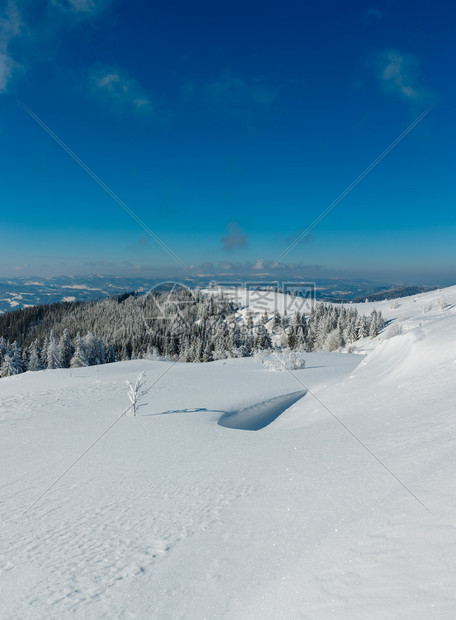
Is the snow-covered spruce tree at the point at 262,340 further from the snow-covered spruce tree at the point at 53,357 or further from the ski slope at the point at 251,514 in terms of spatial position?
the ski slope at the point at 251,514

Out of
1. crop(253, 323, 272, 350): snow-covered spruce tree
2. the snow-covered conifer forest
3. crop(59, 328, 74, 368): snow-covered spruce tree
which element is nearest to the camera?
crop(59, 328, 74, 368): snow-covered spruce tree

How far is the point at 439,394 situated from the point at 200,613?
877cm

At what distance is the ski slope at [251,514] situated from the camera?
3734 millimetres

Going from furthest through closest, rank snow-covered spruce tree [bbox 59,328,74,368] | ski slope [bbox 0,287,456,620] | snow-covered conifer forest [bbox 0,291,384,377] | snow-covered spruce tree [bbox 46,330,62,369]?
snow-covered conifer forest [bbox 0,291,384,377]
snow-covered spruce tree [bbox 59,328,74,368]
snow-covered spruce tree [bbox 46,330,62,369]
ski slope [bbox 0,287,456,620]

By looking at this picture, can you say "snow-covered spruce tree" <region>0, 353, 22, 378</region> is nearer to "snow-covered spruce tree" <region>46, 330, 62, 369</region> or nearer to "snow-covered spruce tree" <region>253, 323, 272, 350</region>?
"snow-covered spruce tree" <region>46, 330, 62, 369</region>

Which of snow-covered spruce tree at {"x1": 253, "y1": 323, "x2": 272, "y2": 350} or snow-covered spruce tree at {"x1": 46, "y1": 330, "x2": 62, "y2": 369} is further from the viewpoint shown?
snow-covered spruce tree at {"x1": 253, "y1": 323, "x2": 272, "y2": 350}

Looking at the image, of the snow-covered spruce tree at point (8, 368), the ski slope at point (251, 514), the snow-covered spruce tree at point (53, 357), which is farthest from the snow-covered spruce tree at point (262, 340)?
the ski slope at point (251, 514)

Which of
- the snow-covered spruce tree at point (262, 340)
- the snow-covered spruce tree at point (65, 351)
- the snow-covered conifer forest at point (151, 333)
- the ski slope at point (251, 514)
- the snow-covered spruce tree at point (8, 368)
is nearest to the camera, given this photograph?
the ski slope at point (251, 514)

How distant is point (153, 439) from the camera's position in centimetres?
1236

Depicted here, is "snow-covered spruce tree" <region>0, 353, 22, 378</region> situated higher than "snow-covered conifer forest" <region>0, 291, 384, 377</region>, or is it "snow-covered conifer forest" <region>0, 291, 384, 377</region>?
"snow-covered conifer forest" <region>0, 291, 384, 377</region>

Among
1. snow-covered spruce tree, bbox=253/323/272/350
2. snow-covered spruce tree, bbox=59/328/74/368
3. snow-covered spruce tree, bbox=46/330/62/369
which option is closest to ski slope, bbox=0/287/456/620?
snow-covered spruce tree, bbox=46/330/62/369

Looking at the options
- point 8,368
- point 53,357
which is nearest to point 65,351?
point 53,357

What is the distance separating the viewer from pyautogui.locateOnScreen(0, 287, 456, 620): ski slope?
147 inches

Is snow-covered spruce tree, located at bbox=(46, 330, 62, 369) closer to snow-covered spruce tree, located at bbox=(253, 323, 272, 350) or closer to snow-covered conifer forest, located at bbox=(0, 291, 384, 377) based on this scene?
snow-covered conifer forest, located at bbox=(0, 291, 384, 377)
